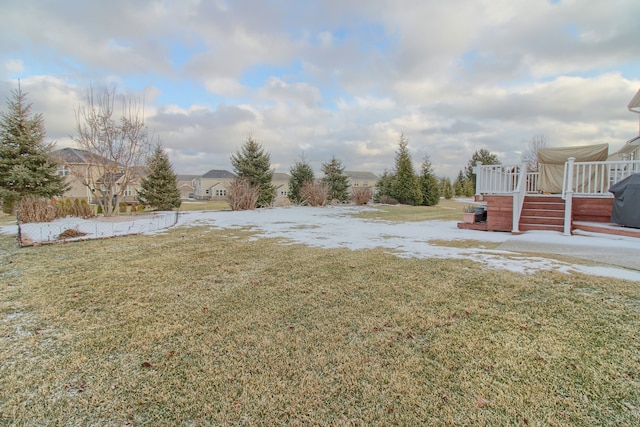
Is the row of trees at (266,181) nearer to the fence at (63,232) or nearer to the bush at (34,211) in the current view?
the fence at (63,232)

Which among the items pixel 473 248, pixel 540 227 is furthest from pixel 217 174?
pixel 473 248

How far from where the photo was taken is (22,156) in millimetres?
14336

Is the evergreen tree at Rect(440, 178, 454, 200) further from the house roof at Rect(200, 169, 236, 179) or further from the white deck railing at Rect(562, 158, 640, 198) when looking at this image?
the house roof at Rect(200, 169, 236, 179)

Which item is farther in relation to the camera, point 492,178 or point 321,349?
point 492,178

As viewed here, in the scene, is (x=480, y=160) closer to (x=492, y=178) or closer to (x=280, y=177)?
(x=280, y=177)

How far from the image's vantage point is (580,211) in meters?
7.05

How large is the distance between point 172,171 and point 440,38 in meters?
16.1

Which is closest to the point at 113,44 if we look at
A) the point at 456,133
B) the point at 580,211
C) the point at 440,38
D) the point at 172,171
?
the point at 172,171

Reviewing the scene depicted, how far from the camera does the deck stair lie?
7.14 meters

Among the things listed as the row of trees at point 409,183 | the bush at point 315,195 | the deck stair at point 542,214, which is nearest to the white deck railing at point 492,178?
the deck stair at point 542,214

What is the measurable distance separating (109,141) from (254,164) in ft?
26.1

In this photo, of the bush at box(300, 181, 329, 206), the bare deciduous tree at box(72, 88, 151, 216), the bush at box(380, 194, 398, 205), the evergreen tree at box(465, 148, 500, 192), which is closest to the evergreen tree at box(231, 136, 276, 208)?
the bush at box(300, 181, 329, 206)

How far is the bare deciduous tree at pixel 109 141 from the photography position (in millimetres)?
12391

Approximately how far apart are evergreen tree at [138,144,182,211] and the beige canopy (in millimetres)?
18800
